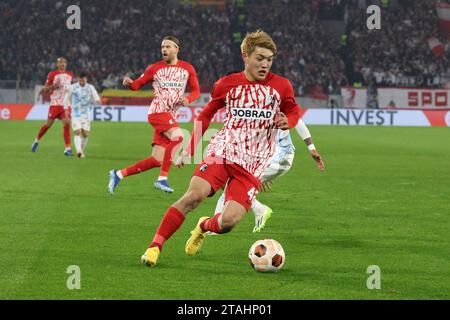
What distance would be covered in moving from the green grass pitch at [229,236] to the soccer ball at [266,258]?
0.12 meters

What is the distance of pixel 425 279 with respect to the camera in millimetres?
7996

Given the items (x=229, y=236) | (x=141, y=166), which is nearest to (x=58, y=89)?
(x=141, y=166)

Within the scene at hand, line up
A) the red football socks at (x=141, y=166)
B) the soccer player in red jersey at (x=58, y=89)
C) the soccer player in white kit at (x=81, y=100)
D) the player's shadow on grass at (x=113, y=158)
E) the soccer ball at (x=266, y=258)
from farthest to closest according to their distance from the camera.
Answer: the soccer player in red jersey at (x=58, y=89) → the soccer player in white kit at (x=81, y=100) → the player's shadow on grass at (x=113, y=158) → the red football socks at (x=141, y=166) → the soccer ball at (x=266, y=258)

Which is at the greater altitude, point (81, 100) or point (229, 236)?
point (81, 100)

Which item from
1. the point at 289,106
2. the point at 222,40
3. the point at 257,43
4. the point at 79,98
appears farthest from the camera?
the point at 222,40

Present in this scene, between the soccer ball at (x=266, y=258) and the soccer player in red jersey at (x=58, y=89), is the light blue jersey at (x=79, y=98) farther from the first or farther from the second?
the soccer ball at (x=266, y=258)

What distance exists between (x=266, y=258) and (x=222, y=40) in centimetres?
4352

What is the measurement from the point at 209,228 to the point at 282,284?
1158mm

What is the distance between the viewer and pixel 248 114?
8.59 m

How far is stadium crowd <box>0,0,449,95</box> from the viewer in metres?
48.1

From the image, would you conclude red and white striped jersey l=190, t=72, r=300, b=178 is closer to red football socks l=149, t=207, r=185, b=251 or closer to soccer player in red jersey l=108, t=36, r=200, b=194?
red football socks l=149, t=207, r=185, b=251

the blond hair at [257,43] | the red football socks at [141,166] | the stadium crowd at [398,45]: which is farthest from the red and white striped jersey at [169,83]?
the stadium crowd at [398,45]

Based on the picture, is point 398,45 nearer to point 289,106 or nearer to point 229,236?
point 229,236

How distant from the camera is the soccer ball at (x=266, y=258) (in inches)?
324
